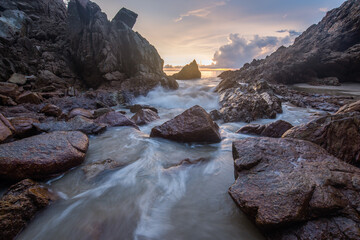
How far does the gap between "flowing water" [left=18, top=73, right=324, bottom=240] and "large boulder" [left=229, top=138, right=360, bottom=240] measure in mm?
326

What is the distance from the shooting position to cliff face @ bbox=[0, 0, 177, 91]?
13.1 metres

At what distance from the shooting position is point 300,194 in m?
1.60

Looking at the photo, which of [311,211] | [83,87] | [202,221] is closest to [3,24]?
[83,87]

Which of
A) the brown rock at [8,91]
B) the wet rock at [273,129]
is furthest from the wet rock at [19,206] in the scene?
the brown rock at [8,91]

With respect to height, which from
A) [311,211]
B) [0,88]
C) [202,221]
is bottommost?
[202,221]

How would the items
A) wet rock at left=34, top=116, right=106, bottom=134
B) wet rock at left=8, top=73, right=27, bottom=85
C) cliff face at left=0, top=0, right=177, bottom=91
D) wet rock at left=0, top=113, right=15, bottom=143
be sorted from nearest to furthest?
wet rock at left=0, top=113, right=15, bottom=143, wet rock at left=34, top=116, right=106, bottom=134, wet rock at left=8, top=73, right=27, bottom=85, cliff face at left=0, top=0, right=177, bottom=91

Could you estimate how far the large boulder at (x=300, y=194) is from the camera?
143 centimetres

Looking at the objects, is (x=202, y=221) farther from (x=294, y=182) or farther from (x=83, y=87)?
(x=83, y=87)

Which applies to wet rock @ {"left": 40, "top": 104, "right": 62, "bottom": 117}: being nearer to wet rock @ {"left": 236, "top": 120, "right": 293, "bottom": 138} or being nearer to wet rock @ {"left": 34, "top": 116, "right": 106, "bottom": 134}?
wet rock @ {"left": 34, "top": 116, "right": 106, "bottom": 134}

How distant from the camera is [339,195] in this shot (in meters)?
1.58

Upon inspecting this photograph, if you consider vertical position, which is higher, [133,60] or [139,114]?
[133,60]

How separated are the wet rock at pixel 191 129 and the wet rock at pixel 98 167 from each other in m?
1.56

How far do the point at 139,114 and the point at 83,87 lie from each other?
10.8 metres

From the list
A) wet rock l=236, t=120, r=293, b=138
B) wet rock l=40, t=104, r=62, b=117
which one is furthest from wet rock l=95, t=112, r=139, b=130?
wet rock l=236, t=120, r=293, b=138
